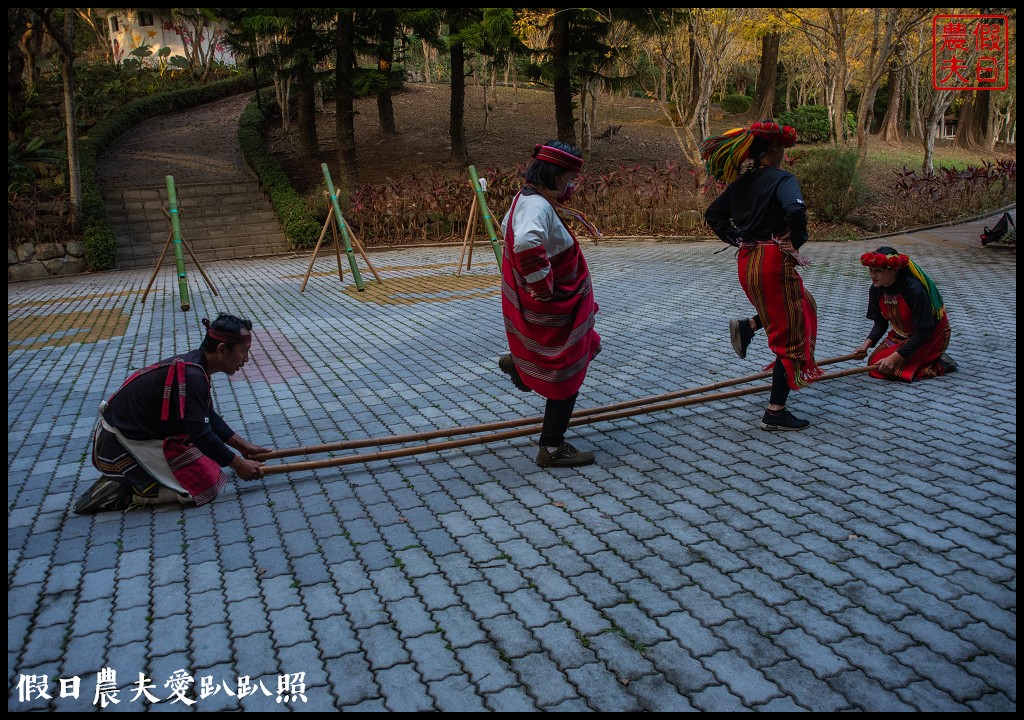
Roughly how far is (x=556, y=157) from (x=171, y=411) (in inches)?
93.7

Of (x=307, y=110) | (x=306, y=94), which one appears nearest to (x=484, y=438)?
(x=306, y=94)

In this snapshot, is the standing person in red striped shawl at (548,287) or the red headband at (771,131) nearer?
the standing person in red striped shawl at (548,287)

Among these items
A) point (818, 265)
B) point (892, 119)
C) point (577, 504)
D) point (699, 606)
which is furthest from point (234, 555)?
point (892, 119)

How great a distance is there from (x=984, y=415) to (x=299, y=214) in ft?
49.4

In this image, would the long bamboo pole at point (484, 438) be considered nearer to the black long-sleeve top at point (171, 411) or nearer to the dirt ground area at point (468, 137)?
the black long-sleeve top at point (171, 411)

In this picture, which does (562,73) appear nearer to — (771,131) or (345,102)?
(345,102)

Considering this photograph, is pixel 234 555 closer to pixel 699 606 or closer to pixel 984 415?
pixel 699 606

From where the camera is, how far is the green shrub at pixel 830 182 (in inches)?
617

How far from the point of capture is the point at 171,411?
12.8 feet

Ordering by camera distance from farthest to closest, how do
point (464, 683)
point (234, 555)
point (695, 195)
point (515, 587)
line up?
point (695, 195)
point (234, 555)
point (515, 587)
point (464, 683)

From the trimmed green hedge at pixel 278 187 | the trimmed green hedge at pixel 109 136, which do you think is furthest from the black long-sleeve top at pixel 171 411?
the trimmed green hedge at pixel 278 187

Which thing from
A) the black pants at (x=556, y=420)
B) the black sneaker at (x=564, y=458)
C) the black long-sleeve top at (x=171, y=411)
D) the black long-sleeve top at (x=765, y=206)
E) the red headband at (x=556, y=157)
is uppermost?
the red headband at (x=556, y=157)

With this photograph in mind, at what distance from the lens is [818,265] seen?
12.0 metres

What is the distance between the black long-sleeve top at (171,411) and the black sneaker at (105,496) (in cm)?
33
